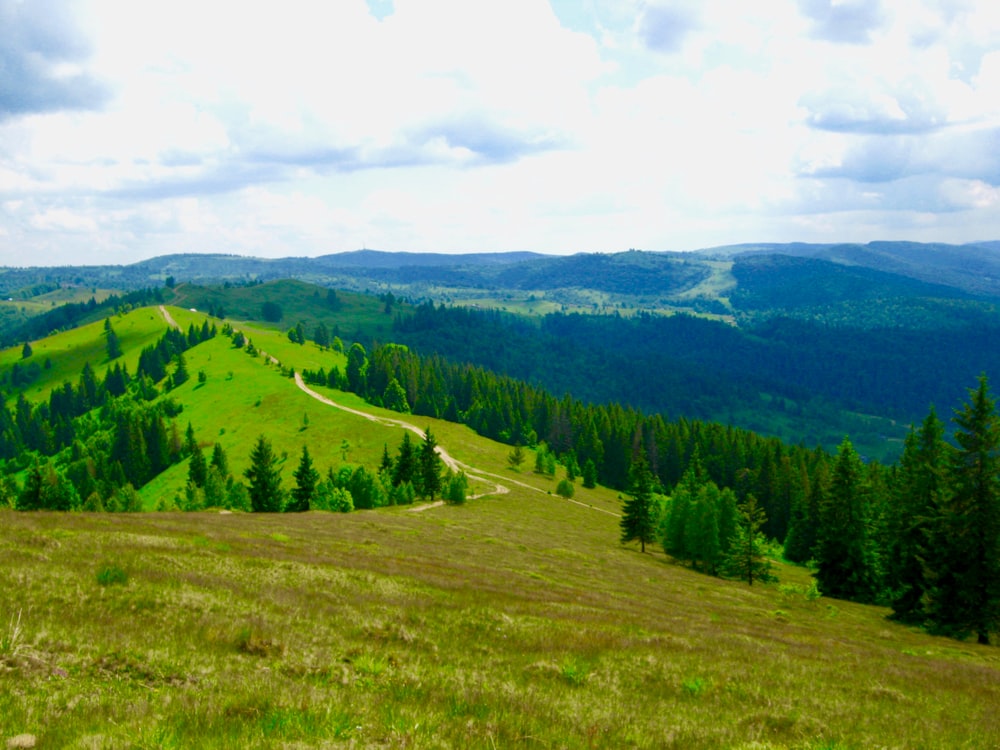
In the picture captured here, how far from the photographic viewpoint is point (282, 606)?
15969 mm

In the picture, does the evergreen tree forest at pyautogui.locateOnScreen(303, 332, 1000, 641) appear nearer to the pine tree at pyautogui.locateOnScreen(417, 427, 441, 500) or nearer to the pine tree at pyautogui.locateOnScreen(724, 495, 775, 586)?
the pine tree at pyautogui.locateOnScreen(724, 495, 775, 586)

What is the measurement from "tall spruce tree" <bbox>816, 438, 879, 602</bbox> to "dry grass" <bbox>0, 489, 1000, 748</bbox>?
25598 millimetres

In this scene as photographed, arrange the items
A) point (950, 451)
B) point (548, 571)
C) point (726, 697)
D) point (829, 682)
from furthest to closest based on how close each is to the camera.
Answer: point (950, 451), point (548, 571), point (829, 682), point (726, 697)

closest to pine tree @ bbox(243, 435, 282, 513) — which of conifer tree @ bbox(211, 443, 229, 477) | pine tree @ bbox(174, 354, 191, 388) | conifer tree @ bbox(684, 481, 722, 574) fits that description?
conifer tree @ bbox(211, 443, 229, 477)

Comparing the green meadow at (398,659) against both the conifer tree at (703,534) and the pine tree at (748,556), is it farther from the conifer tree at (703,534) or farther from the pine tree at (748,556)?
the conifer tree at (703,534)

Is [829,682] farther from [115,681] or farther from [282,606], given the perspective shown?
[115,681]

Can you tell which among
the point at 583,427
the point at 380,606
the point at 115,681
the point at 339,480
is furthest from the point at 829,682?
the point at 583,427

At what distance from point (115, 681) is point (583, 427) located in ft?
492

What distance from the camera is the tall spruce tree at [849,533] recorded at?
5491 centimetres

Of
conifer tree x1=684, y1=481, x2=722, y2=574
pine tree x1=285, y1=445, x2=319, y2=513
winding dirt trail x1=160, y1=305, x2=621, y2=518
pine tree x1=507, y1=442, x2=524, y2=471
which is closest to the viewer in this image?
conifer tree x1=684, y1=481, x2=722, y2=574

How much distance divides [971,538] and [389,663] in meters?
43.1

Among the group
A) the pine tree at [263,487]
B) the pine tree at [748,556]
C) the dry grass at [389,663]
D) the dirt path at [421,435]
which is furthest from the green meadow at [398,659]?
the dirt path at [421,435]

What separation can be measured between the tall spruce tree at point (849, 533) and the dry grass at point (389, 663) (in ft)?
84.0

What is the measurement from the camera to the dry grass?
8.30 m
